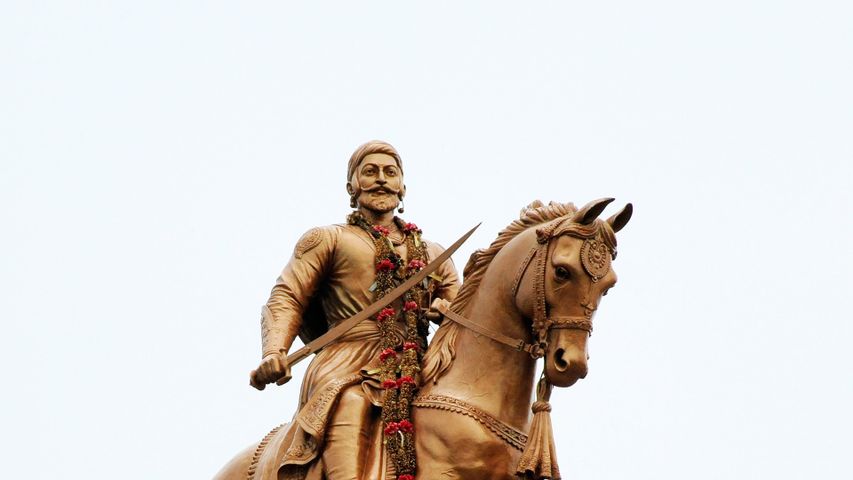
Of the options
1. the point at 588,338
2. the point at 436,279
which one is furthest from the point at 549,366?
the point at 436,279

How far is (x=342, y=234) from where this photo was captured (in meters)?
14.5

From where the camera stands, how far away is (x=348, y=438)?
13289mm

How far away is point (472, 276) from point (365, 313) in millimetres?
1062

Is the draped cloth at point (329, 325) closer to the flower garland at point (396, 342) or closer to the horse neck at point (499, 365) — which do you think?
the flower garland at point (396, 342)

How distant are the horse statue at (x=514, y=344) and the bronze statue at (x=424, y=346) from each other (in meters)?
0.01

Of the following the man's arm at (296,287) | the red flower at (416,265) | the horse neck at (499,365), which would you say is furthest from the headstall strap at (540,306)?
the man's arm at (296,287)

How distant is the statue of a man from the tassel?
928mm

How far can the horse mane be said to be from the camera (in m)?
13.2

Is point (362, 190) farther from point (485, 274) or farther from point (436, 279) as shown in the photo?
point (485, 274)

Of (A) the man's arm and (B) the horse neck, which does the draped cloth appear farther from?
(B) the horse neck

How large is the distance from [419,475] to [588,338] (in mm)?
1579

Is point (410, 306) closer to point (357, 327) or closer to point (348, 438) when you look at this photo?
point (357, 327)

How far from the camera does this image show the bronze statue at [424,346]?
41.5 ft

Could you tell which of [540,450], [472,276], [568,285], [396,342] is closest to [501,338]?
[472,276]
